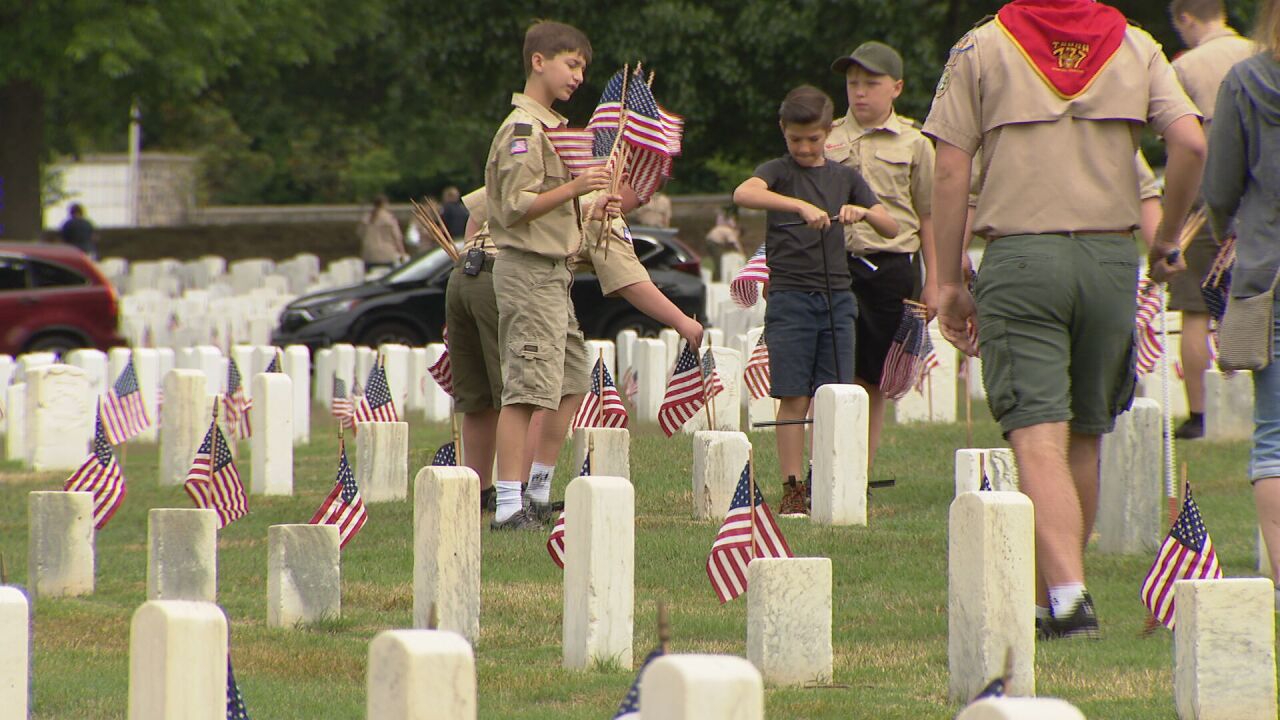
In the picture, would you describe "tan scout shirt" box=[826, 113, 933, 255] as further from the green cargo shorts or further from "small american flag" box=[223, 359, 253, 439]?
"small american flag" box=[223, 359, 253, 439]

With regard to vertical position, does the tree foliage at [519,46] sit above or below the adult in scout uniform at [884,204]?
above

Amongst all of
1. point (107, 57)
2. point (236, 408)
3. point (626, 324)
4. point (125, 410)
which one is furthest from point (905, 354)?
point (107, 57)

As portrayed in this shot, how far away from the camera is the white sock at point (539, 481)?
792 centimetres

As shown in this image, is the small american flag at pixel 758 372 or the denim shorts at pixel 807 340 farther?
the small american flag at pixel 758 372

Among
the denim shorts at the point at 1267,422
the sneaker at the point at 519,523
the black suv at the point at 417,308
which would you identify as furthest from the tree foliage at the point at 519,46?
the denim shorts at the point at 1267,422

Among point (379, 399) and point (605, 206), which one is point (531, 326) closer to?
point (605, 206)

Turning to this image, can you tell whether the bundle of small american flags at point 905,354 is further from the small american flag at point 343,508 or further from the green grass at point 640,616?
the small american flag at point 343,508

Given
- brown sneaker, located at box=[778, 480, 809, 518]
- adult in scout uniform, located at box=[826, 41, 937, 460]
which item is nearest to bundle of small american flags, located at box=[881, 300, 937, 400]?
adult in scout uniform, located at box=[826, 41, 937, 460]

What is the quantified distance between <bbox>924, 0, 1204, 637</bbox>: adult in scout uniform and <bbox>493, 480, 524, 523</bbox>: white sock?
7.84 ft

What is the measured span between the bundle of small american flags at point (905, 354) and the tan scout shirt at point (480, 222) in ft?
5.99

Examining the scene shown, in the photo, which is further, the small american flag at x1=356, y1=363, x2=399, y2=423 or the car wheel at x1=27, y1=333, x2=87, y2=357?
the car wheel at x1=27, y1=333, x2=87, y2=357

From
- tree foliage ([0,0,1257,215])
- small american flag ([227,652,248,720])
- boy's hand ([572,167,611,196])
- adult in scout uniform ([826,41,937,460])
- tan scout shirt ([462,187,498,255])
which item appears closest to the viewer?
small american flag ([227,652,248,720])

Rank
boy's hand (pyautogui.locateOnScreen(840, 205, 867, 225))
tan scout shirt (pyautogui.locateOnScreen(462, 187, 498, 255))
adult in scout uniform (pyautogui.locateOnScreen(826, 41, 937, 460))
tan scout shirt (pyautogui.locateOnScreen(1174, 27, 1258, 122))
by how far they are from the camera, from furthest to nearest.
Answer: adult in scout uniform (pyautogui.locateOnScreen(826, 41, 937, 460)), tan scout shirt (pyautogui.locateOnScreen(1174, 27, 1258, 122)), tan scout shirt (pyautogui.locateOnScreen(462, 187, 498, 255)), boy's hand (pyautogui.locateOnScreen(840, 205, 867, 225))

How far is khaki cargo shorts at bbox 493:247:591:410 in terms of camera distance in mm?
7473
